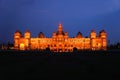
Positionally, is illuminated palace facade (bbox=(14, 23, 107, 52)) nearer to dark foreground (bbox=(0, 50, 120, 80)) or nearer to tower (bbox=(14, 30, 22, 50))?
tower (bbox=(14, 30, 22, 50))

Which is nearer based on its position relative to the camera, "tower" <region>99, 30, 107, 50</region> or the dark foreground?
the dark foreground

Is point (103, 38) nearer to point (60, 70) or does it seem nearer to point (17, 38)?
point (17, 38)

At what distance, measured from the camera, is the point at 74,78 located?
51.4ft

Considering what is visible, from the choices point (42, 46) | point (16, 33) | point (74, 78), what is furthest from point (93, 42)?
point (74, 78)

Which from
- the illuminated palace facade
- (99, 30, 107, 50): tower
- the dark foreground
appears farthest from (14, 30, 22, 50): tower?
the dark foreground

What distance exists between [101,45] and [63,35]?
65.9ft

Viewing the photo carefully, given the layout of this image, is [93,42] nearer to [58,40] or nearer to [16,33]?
[58,40]

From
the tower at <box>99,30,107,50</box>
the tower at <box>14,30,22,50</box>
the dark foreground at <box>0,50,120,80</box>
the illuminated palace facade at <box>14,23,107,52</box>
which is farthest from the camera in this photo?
the tower at <box>14,30,22,50</box>

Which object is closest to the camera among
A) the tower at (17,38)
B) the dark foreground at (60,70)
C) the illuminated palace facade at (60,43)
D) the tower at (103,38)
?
the dark foreground at (60,70)

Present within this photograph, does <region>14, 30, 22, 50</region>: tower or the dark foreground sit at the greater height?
<region>14, 30, 22, 50</region>: tower

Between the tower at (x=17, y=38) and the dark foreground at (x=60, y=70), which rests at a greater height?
the tower at (x=17, y=38)

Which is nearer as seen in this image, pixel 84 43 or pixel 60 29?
pixel 84 43

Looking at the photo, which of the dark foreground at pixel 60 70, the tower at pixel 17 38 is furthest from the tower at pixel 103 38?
the dark foreground at pixel 60 70

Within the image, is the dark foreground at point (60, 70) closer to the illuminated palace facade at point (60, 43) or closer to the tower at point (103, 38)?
the illuminated palace facade at point (60, 43)
